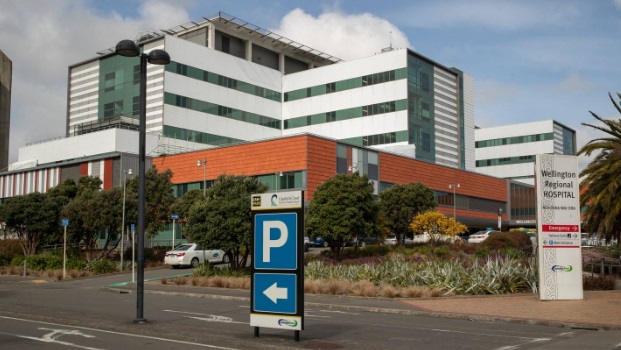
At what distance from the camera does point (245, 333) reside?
12.5 m

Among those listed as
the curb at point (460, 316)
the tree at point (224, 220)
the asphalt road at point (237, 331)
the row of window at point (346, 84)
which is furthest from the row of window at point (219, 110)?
the asphalt road at point (237, 331)

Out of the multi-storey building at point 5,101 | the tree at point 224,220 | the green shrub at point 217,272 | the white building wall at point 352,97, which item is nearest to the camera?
the tree at point 224,220

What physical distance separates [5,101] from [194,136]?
121 ft

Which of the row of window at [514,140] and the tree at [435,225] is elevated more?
the row of window at [514,140]

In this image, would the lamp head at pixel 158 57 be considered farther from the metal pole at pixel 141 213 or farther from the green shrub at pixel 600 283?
the green shrub at pixel 600 283

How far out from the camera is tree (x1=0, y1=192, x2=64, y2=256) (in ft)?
144

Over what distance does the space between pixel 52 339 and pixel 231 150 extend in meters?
47.1

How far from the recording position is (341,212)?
3503cm

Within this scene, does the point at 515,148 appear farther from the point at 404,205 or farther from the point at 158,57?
the point at 158,57

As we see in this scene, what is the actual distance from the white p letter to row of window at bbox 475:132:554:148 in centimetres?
10390

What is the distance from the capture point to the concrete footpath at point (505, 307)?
14852mm

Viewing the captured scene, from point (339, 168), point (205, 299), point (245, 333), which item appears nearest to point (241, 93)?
point (339, 168)

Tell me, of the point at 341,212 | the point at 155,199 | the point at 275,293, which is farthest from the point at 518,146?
the point at 275,293

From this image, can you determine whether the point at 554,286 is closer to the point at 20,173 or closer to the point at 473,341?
the point at 473,341
